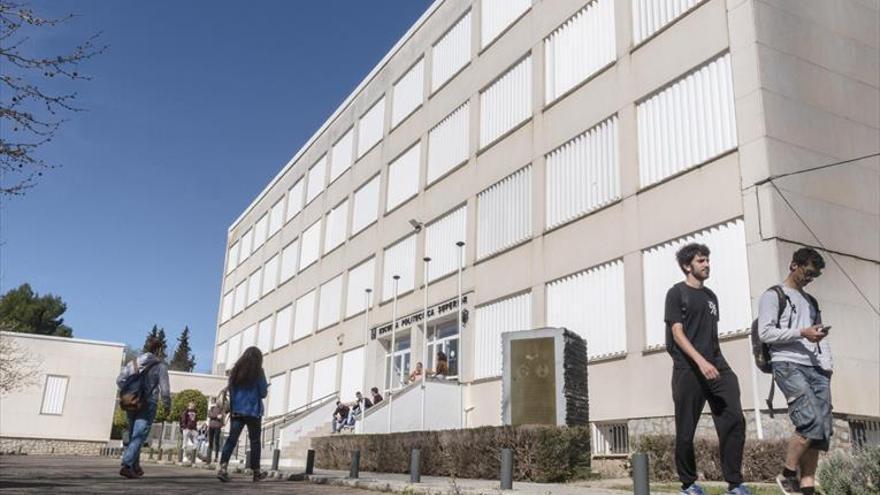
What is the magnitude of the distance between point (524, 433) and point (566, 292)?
29.3 ft

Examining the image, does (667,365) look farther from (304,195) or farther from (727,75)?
(304,195)

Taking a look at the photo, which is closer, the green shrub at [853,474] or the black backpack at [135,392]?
the green shrub at [853,474]

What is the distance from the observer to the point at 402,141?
30.8 meters

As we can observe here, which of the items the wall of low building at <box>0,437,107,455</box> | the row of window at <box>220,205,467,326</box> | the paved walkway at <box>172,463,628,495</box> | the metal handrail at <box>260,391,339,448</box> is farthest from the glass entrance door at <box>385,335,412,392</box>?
the wall of low building at <box>0,437,107,455</box>

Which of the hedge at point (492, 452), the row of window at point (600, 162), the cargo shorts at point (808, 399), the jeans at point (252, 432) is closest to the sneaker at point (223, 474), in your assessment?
the jeans at point (252, 432)

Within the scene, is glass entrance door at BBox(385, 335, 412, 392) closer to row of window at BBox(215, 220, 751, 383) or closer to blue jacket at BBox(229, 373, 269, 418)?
row of window at BBox(215, 220, 751, 383)

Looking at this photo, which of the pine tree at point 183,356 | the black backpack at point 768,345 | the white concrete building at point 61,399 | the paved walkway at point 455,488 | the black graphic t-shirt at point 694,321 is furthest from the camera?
the pine tree at point 183,356

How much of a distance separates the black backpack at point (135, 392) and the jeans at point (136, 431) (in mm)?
89

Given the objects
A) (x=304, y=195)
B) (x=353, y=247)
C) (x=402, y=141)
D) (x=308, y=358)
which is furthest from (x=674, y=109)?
(x=304, y=195)

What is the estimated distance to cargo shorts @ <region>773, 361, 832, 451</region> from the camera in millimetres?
5184

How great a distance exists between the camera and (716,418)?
17.5 ft

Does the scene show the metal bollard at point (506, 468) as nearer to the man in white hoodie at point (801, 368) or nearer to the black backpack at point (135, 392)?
the man in white hoodie at point (801, 368)

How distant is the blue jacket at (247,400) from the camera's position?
32.2ft

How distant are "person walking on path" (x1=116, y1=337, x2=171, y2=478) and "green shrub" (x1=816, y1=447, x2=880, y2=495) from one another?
23.7 feet
